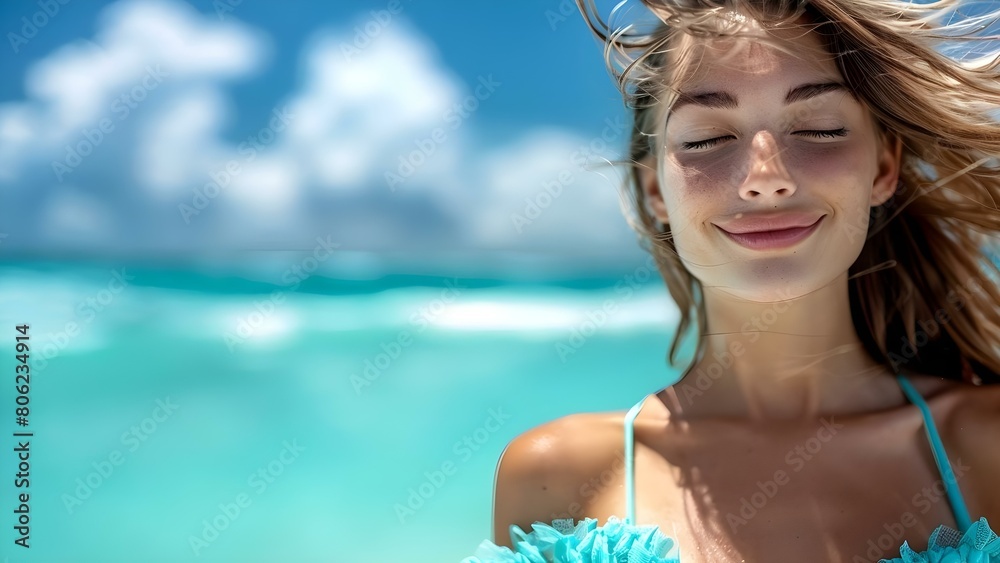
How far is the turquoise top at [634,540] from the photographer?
4.64ft

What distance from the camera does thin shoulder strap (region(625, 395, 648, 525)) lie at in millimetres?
1608

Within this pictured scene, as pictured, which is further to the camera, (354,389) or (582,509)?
(354,389)

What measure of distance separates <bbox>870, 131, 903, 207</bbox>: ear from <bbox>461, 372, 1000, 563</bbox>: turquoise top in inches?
13.5

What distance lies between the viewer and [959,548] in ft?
4.64

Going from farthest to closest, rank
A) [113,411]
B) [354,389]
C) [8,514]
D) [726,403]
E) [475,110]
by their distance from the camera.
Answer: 1. [475,110]
2. [354,389]
3. [113,411]
4. [8,514]
5. [726,403]

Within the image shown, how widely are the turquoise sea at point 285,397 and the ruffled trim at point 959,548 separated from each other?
181 cm

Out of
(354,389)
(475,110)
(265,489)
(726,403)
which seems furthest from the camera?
(475,110)

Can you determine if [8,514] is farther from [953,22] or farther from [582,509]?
[953,22]

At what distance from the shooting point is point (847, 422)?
163cm

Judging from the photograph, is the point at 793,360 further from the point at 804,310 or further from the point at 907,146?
the point at 907,146

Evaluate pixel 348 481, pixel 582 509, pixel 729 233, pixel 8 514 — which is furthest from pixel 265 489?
pixel 729 233

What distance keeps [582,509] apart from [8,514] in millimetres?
3374
